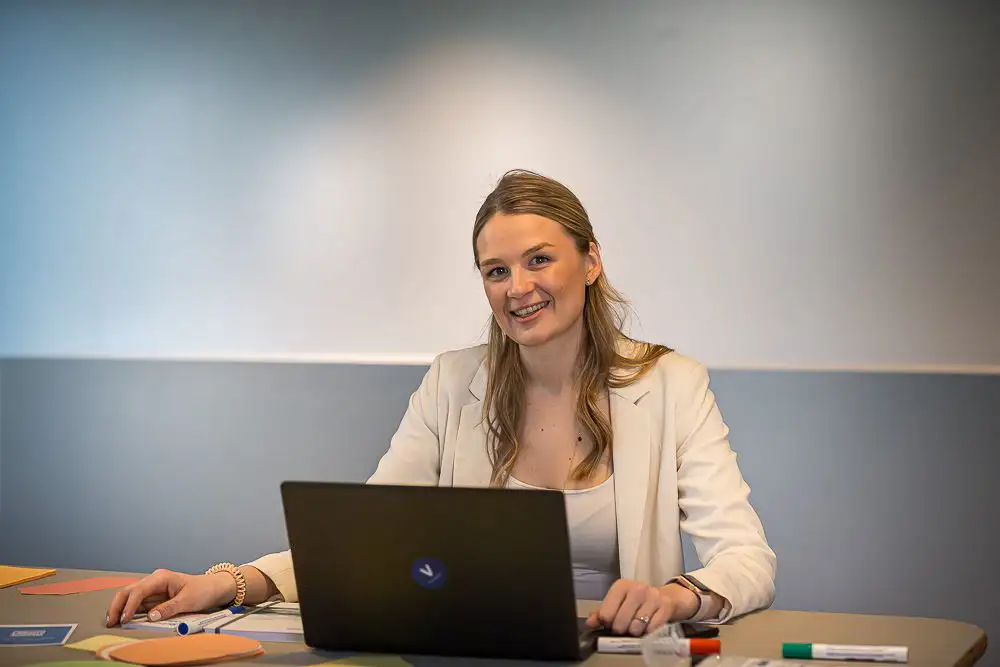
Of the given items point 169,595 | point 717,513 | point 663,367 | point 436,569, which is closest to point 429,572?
point 436,569

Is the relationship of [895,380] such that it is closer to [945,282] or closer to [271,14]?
[945,282]

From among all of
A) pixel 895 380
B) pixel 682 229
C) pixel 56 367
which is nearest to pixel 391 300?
pixel 682 229

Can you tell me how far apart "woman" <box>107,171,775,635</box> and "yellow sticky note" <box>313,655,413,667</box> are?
433 mm

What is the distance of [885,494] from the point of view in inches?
142

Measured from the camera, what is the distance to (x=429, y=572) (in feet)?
4.75

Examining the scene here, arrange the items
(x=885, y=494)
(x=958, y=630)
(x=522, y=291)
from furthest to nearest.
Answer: (x=885, y=494) < (x=522, y=291) < (x=958, y=630)

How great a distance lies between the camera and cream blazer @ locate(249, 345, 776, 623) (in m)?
1.98

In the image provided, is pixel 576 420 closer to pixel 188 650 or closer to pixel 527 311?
pixel 527 311

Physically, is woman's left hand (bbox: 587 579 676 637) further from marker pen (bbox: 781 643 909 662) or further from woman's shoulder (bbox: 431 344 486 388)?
woman's shoulder (bbox: 431 344 486 388)

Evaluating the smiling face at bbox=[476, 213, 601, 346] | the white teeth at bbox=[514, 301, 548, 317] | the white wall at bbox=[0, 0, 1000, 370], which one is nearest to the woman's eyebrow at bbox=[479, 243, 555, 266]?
the smiling face at bbox=[476, 213, 601, 346]

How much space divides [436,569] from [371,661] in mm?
163

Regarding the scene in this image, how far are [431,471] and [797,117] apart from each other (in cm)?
210

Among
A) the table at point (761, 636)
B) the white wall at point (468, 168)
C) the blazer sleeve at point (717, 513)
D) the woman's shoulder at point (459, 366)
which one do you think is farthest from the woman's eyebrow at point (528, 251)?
the white wall at point (468, 168)

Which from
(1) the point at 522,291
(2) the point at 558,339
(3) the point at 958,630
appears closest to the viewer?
(3) the point at 958,630
